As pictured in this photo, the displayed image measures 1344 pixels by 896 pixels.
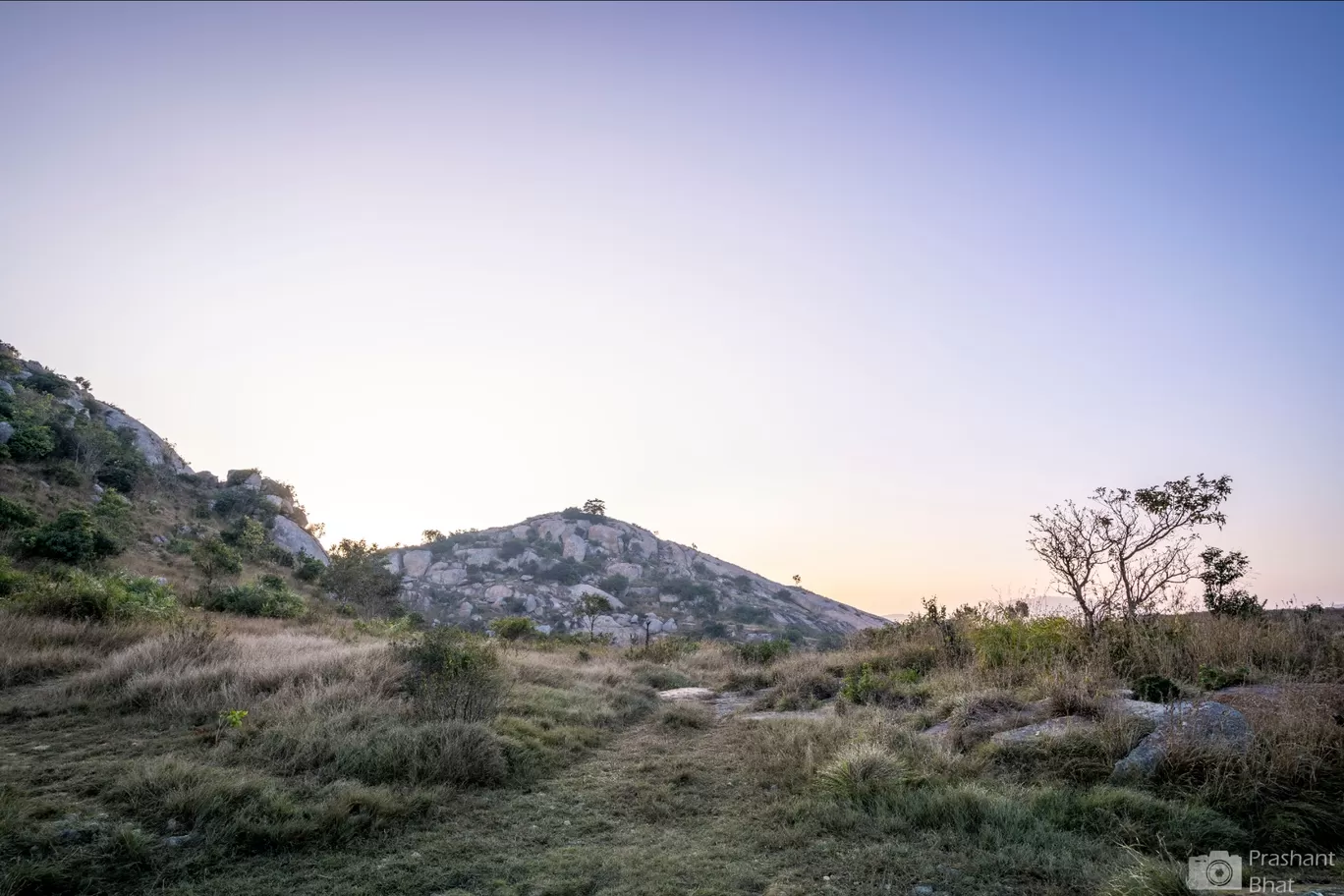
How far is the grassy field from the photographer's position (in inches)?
180

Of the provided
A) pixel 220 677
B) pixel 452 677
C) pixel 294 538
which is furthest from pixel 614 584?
pixel 220 677

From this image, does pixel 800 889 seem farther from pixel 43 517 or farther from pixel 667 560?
pixel 667 560

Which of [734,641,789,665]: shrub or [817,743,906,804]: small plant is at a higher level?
[817,743,906,804]: small plant

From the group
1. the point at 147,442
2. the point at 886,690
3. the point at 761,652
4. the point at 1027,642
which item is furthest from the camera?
the point at 147,442

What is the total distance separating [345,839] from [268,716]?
3.80m

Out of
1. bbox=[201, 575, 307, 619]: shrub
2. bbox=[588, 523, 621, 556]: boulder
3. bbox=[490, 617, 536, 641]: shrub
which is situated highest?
bbox=[588, 523, 621, 556]: boulder

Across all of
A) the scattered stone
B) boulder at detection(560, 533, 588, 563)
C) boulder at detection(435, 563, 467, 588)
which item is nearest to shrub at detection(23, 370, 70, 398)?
boulder at detection(435, 563, 467, 588)

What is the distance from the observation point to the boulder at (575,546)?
97.1 metres

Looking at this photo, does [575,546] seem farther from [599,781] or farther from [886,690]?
[599,781]

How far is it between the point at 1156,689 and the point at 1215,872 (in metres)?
5.27

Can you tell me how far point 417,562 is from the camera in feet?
302

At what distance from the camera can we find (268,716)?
7.94 m

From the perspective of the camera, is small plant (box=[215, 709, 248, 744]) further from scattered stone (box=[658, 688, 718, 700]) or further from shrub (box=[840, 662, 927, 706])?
shrub (box=[840, 662, 927, 706])

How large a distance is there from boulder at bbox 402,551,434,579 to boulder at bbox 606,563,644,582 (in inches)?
1102
